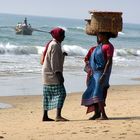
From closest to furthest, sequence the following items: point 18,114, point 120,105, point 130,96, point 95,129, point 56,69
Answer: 1. point 95,129
2. point 56,69
3. point 18,114
4. point 120,105
5. point 130,96

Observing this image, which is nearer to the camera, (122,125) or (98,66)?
(122,125)

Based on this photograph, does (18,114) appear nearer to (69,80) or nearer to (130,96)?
(130,96)

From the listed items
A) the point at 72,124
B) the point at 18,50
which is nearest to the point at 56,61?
the point at 72,124

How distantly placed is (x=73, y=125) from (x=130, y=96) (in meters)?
5.34

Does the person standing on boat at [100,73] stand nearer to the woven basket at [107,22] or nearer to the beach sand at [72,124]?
the woven basket at [107,22]

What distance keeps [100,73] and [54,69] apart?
2.42 ft

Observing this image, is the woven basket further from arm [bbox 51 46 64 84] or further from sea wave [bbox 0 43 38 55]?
sea wave [bbox 0 43 38 55]

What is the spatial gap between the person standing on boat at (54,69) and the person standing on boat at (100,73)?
1.72 ft

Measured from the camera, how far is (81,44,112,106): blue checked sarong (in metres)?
8.31

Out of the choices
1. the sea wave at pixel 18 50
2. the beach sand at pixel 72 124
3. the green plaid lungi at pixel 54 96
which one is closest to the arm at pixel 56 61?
the green plaid lungi at pixel 54 96

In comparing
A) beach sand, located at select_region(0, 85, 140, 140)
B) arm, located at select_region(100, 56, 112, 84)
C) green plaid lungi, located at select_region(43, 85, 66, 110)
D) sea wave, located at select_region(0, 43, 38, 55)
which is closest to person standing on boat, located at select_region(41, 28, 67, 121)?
green plaid lungi, located at select_region(43, 85, 66, 110)

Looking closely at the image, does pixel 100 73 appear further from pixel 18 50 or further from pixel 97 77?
pixel 18 50

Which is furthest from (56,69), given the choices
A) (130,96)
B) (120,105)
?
(130,96)

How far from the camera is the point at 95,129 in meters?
7.34
